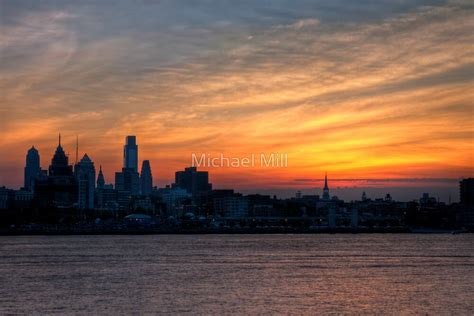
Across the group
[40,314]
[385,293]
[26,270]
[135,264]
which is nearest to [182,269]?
[135,264]

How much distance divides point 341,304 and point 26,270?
1401 inches

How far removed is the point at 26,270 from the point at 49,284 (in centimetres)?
1472

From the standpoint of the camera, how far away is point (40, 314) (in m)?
43.0

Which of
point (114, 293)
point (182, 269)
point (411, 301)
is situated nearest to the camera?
point (411, 301)

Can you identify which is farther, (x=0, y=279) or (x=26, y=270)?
(x=26, y=270)

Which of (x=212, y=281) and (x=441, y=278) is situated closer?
(x=212, y=281)

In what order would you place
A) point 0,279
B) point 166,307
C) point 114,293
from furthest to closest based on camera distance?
point 0,279 → point 114,293 → point 166,307

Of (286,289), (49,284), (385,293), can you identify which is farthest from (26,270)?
(385,293)

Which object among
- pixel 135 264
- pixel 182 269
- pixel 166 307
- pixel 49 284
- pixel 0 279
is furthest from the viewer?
pixel 135 264

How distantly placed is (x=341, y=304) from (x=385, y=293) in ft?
23.1

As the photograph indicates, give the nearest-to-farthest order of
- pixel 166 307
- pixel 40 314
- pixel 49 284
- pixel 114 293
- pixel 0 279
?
1. pixel 40 314
2. pixel 166 307
3. pixel 114 293
4. pixel 49 284
5. pixel 0 279

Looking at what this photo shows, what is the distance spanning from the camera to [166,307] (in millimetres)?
45781

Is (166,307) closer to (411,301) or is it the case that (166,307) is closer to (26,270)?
(411,301)

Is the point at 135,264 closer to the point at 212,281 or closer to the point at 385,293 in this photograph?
the point at 212,281
